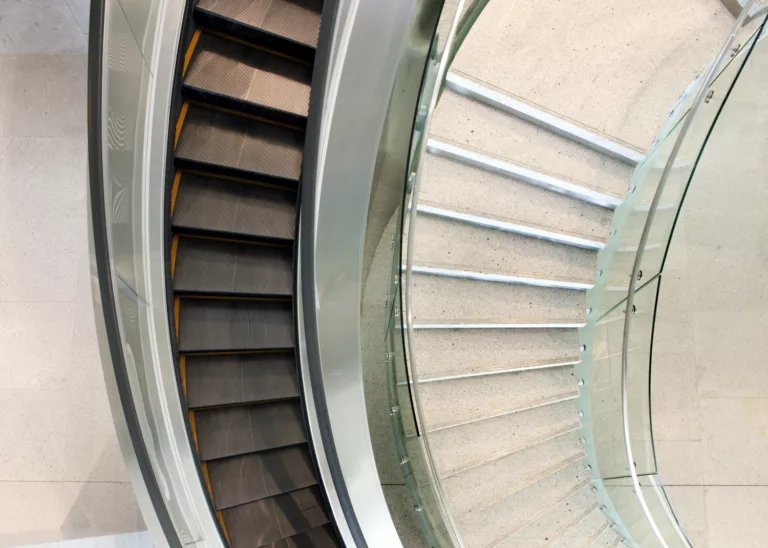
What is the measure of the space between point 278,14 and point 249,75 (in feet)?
1.33

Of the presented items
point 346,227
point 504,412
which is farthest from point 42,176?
point 504,412

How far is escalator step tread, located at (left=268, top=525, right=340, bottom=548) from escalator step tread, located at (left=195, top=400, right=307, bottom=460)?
2.34 feet

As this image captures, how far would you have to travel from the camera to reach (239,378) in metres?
3.47

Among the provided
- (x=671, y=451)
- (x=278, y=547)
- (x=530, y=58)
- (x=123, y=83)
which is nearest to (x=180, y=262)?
(x=123, y=83)

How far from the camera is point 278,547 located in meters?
3.52

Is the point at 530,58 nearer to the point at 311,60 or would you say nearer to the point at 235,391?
the point at 311,60

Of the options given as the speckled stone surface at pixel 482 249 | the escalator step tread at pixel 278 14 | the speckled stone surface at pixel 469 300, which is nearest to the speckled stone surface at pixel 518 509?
the speckled stone surface at pixel 469 300

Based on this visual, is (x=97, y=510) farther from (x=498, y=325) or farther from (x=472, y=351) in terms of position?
(x=498, y=325)

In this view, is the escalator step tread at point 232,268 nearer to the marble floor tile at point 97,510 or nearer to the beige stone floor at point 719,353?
the marble floor tile at point 97,510

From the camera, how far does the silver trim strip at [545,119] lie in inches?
148

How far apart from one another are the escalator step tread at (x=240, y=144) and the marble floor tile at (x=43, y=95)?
2.10m

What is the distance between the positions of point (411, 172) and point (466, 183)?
3.53 ft

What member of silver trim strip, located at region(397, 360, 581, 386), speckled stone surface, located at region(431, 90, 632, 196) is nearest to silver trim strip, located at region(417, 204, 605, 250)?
speckled stone surface, located at region(431, 90, 632, 196)

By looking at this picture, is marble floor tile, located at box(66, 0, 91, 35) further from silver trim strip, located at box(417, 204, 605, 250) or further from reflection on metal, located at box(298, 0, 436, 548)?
silver trim strip, located at box(417, 204, 605, 250)
